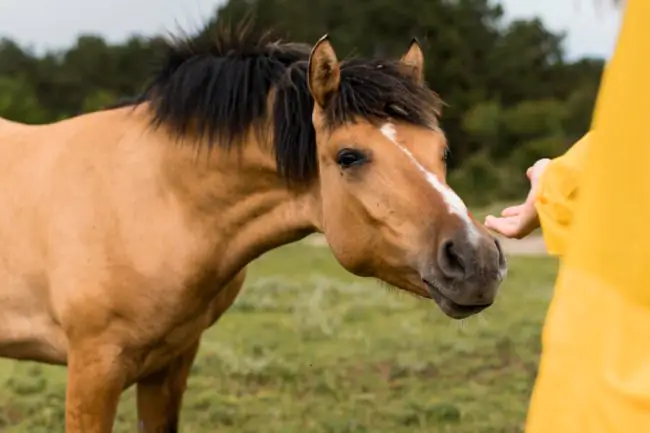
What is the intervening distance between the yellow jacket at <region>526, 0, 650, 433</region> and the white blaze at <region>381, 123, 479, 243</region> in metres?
A: 1.54

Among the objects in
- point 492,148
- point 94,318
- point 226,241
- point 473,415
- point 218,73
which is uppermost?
point 218,73

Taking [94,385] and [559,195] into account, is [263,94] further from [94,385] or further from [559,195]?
[559,195]

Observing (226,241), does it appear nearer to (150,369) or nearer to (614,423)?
(150,369)

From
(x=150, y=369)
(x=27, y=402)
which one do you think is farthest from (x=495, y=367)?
(x=150, y=369)

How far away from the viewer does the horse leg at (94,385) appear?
9.78ft

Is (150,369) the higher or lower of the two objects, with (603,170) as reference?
lower

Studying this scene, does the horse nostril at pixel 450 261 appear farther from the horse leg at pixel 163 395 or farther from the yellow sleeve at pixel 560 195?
the horse leg at pixel 163 395

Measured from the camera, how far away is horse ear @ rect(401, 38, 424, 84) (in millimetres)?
2951

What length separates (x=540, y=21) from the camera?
132 ft

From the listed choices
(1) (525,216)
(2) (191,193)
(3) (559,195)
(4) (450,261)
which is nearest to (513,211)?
(1) (525,216)

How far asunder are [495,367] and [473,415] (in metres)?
1.30

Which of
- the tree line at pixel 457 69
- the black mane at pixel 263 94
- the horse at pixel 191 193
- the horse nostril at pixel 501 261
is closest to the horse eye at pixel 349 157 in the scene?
the horse at pixel 191 193

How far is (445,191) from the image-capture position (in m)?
2.51

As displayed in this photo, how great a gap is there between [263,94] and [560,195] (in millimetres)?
1892
